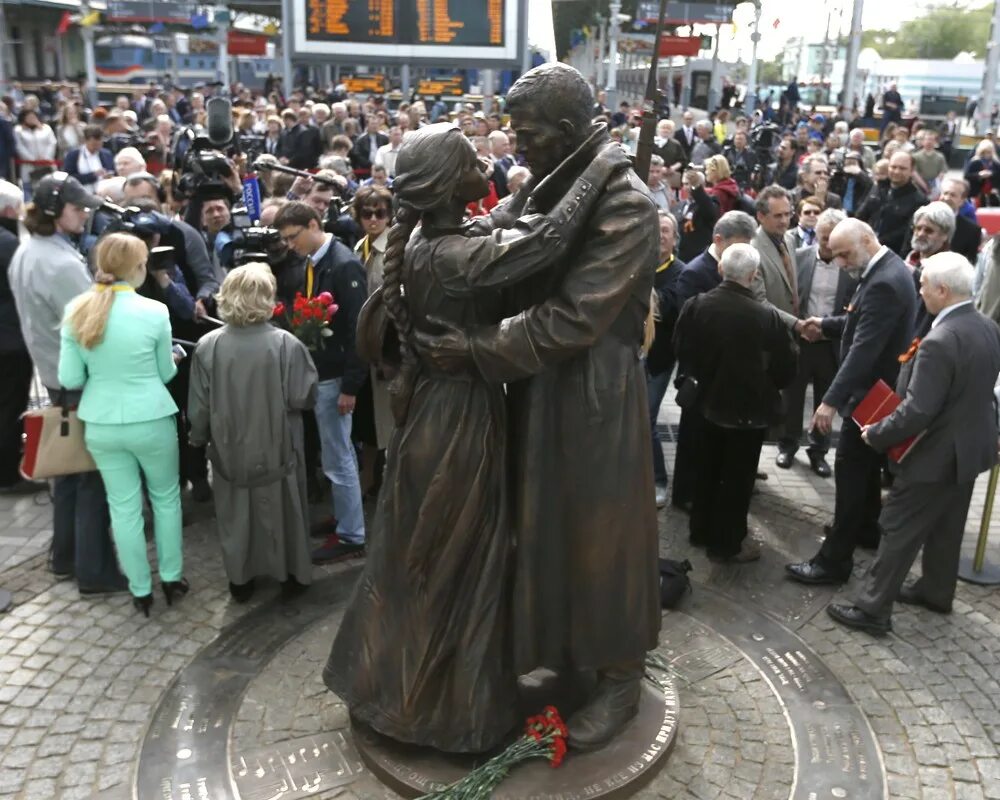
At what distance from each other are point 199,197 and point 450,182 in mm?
4866

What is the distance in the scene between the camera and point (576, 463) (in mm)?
3434

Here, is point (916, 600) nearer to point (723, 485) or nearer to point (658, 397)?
point (723, 485)

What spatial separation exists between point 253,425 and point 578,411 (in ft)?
7.28

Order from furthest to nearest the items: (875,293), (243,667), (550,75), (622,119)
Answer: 1. (622,119)
2. (875,293)
3. (243,667)
4. (550,75)

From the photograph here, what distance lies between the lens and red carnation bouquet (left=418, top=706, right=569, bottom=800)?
3521 millimetres

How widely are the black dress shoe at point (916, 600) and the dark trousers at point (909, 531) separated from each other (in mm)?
254

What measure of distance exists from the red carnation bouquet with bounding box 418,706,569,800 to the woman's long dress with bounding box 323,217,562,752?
0.27 feet

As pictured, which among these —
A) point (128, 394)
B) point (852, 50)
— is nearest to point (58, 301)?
point (128, 394)

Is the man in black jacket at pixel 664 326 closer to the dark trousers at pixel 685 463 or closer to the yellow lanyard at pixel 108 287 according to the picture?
the dark trousers at pixel 685 463

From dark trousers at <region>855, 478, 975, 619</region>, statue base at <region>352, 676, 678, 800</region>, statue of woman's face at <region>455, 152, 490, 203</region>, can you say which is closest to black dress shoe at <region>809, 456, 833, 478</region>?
dark trousers at <region>855, 478, 975, 619</region>

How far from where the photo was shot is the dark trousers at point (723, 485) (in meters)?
5.73

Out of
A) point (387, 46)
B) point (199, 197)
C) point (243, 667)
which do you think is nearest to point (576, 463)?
point (243, 667)

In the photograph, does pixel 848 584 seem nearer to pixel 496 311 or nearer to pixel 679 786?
pixel 679 786

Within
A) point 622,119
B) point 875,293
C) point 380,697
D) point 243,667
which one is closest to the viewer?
point 380,697
